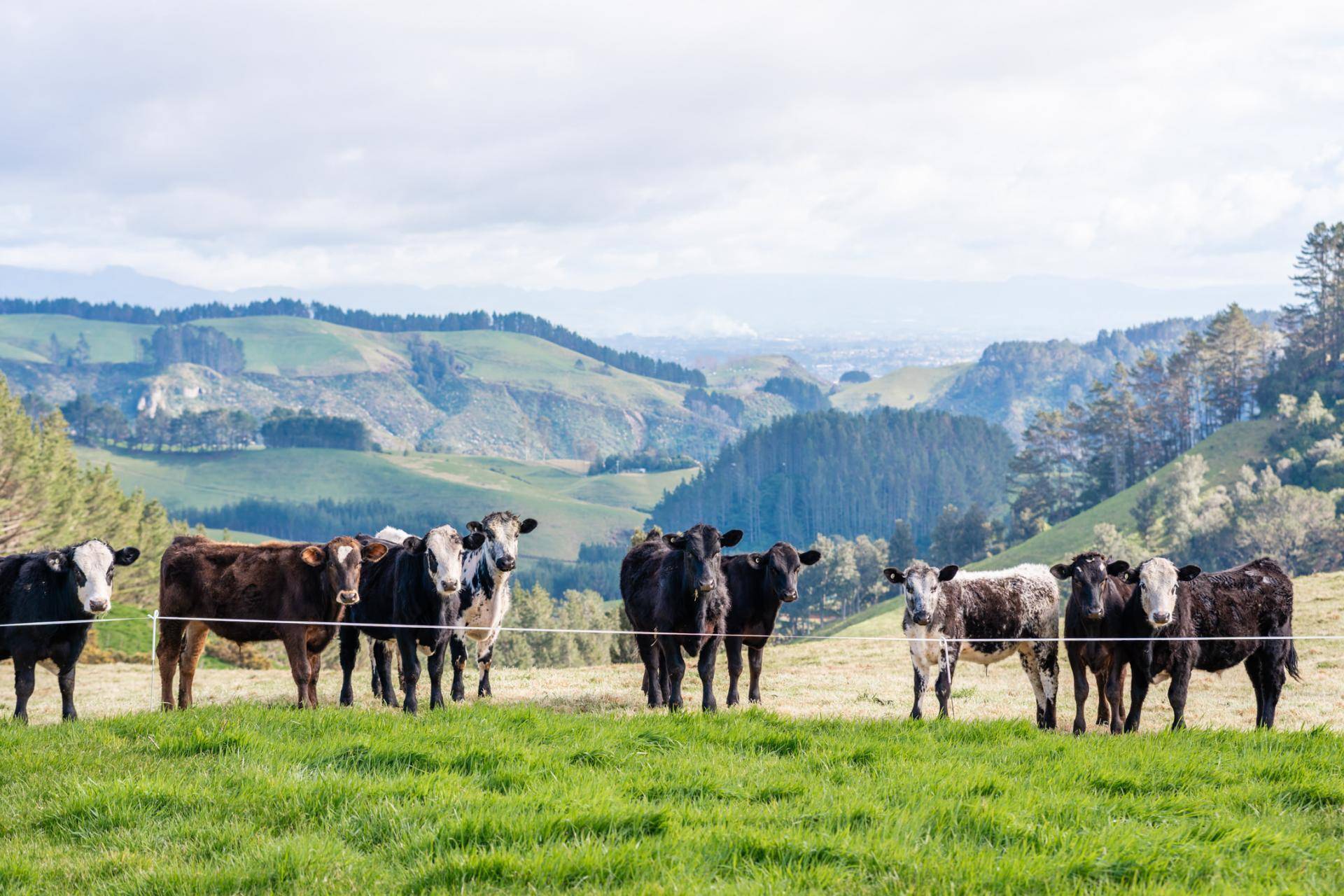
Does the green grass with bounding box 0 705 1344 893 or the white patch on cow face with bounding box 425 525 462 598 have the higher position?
the white patch on cow face with bounding box 425 525 462 598

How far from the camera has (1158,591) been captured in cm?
1423

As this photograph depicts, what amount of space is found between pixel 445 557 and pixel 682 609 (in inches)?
130

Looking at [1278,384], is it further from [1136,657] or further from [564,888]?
[564,888]

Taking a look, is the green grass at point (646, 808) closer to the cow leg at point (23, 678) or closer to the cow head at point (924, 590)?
the cow leg at point (23, 678)

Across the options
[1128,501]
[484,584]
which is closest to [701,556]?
[484,584]

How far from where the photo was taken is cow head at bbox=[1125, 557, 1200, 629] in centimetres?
1408

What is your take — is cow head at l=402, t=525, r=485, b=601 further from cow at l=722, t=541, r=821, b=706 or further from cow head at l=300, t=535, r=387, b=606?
cow at l=722, t=541, r=821, b=706

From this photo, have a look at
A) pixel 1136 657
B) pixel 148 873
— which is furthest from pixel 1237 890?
pixel 1136 657

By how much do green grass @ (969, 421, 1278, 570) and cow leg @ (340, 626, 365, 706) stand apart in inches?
4676

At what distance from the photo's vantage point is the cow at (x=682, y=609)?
1525 cm

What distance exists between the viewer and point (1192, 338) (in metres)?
167

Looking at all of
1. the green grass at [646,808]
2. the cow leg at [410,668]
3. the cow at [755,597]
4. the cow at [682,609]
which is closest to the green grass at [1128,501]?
the cow at [755,597]

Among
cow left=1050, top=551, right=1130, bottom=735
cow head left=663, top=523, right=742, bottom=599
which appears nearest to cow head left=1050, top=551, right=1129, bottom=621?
cow left=1050, top=551, right=1130, bottom=735

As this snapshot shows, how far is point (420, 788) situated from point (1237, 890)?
562 cm
